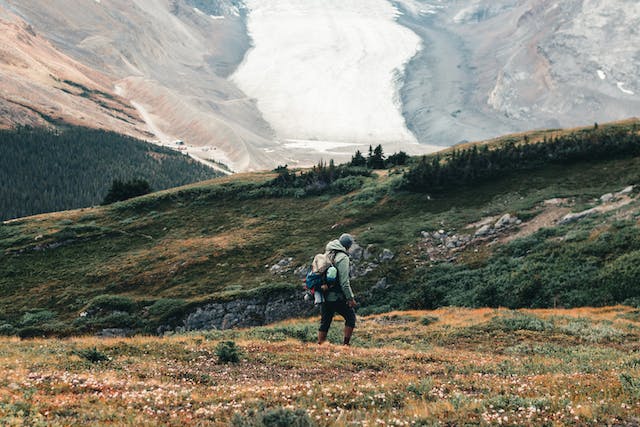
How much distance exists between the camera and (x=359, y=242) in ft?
128

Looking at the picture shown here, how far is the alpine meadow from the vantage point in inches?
352

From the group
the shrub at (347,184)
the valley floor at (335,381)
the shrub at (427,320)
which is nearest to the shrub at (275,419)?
the valley floor at (335,381)

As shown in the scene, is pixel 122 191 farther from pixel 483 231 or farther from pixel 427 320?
pixel 427 320

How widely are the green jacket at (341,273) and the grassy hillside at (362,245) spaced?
14873 mm

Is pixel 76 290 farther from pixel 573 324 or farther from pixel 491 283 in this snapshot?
pixel 573 324

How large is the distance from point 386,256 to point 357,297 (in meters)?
5.04

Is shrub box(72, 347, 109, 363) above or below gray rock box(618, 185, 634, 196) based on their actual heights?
below

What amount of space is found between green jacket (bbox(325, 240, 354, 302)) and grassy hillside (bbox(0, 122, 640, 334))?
48.8 ft

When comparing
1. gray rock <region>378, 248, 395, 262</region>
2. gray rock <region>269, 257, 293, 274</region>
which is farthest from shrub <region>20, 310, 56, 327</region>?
gray rock <region>378, 248, 395, 262</region>

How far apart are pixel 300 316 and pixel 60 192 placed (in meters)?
182

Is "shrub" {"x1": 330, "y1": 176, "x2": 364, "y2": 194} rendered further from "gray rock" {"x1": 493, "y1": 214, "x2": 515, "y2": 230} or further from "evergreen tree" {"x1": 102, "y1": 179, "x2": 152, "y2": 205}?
"evergreen tree" {"x1": 102, "y1": 179, "x2": 152, "y2": 205}

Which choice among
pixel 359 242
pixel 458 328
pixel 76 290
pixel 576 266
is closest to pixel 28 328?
pixel 76 290

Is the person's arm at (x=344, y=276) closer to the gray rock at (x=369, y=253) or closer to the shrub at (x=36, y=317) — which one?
the gray rock at (x=369, y=253)

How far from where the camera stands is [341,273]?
15.0 meters
